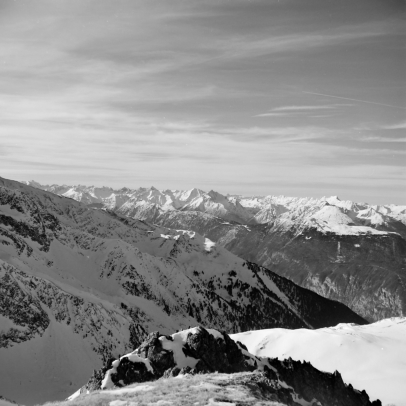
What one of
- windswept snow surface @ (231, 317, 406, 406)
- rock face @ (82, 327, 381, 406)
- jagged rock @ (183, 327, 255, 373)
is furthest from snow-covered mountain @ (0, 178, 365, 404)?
jagged rock @ (183, 327, 255, 373)

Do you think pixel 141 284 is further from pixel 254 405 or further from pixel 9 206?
pixel 254 405

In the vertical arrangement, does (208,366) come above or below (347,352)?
above

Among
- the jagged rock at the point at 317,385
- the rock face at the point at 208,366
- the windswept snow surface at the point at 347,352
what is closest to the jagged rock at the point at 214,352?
the rock face at the point at 208,366

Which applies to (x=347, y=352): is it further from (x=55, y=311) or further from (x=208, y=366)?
(x=55, y=311)

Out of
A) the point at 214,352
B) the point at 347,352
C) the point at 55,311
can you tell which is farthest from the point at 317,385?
the point at 55,311

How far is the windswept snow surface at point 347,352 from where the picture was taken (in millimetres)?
100700

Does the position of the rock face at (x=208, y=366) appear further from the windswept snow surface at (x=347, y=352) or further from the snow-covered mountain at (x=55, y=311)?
the snow-covered mountain at (x=55, y=311)

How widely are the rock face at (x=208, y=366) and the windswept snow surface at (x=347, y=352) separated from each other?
46.3 meters

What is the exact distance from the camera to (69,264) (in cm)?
18788

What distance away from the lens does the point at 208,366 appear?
5362 centimetres

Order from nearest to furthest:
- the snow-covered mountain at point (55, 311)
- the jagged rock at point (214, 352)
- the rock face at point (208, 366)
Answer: the rock face at point (208, 366)
the jagged rock at point (214, 352)
the snow-covered mountain at point (55, 311)

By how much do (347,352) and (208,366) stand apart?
78571 millimetres

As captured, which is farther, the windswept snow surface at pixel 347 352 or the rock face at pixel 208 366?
the windswept snow surface at pixel 347 352

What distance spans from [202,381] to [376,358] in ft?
346
